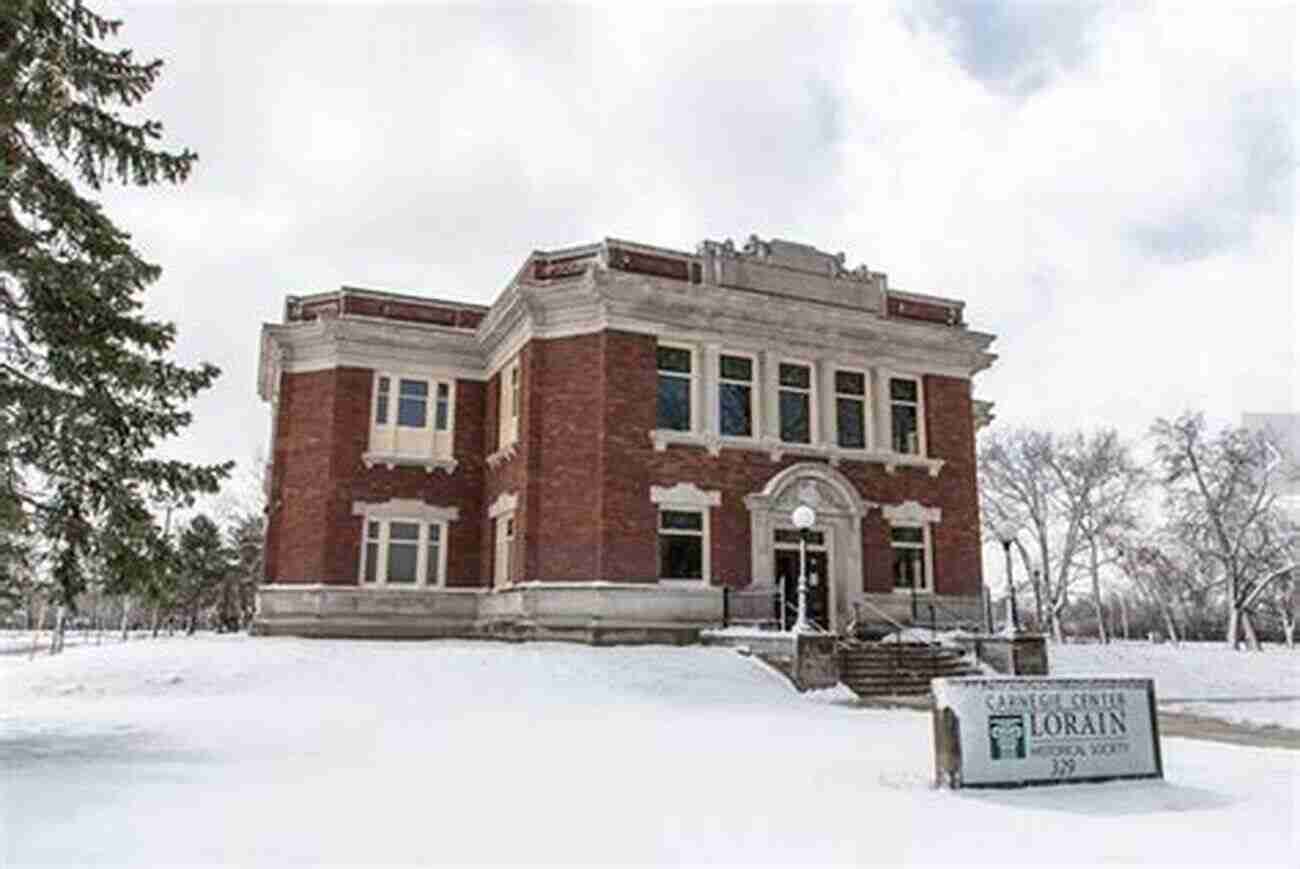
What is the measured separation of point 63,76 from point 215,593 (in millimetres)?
46213

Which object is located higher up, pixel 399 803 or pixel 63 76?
pixel 63 76

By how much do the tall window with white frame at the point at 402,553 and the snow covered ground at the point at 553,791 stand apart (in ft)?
31.2

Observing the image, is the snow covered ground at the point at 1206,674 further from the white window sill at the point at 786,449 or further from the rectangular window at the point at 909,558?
the white window sill at the point at 786,449

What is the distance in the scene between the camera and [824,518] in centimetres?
2250

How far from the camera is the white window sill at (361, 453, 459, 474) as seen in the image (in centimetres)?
2452

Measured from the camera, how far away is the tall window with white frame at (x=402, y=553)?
24266 mm

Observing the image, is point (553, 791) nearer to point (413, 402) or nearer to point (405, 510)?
point (405, 510)

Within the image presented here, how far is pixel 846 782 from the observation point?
832 cm

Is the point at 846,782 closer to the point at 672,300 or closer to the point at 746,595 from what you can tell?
the point at 746,595

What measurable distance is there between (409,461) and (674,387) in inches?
281

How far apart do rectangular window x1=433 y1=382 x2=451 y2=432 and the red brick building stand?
0.06 meters

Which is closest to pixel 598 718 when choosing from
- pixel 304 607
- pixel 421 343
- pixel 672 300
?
pixel 672 300

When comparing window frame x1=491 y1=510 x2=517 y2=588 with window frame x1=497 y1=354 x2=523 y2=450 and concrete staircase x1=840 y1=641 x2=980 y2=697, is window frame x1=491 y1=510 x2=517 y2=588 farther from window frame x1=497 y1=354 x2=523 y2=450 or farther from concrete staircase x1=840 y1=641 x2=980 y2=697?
concrete staircase x1=840 y1=641 x2=980 y2=697

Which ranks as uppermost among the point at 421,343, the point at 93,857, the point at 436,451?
the point at 421,343
